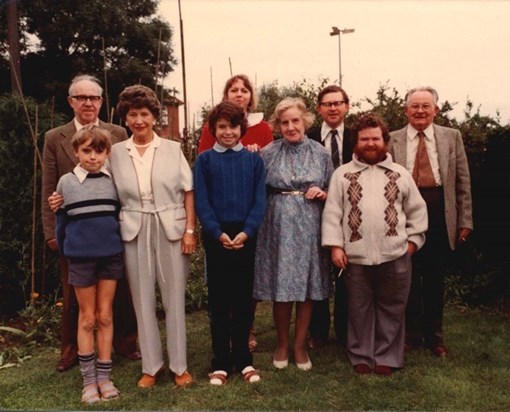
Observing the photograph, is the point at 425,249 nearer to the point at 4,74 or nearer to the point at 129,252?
the point at 129,252

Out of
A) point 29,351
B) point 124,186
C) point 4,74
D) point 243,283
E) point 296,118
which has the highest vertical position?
point 4,74

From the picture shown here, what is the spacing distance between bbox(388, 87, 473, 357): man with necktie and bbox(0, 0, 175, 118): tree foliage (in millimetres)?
14351

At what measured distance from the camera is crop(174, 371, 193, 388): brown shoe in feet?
13.4

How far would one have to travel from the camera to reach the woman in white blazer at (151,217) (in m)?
3.95

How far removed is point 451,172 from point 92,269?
106 inches

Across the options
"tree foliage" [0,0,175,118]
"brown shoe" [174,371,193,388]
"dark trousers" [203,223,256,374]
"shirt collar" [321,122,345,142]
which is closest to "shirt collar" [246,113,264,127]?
"shirt collar" [321,122,345,142]

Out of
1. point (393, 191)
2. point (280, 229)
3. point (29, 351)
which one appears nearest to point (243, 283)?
point (280, 229)

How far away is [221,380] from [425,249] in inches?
71.8

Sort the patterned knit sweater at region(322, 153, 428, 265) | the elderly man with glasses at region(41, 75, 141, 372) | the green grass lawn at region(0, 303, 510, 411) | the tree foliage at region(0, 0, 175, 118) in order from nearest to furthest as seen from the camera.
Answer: the green grass lawn at region(0, 303, 510, 411), the patterned knit sweater at region(322, 153, 428, 265), the elderly man with glasses at region(41, 75, 141, 372), the tree foliage at region(0, 0, 175, 118)

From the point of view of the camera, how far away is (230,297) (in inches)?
162

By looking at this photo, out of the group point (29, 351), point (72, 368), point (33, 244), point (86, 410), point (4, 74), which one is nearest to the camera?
point (86, 410)

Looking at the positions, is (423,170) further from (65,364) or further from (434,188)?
(65,364)

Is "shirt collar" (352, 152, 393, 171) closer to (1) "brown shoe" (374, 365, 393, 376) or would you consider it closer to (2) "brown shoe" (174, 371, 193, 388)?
(1) "brown shoe" (374, 365, 393, 376)

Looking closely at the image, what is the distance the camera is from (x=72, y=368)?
15.1 feet
